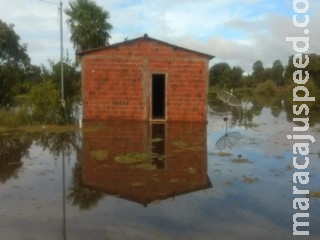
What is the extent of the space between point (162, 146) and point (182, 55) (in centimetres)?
770

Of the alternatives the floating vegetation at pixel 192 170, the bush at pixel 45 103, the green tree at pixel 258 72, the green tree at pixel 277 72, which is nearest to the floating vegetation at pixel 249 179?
the floating vegetation at pixel 192 170

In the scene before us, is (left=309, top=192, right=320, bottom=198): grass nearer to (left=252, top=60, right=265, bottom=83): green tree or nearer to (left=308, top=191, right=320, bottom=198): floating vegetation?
(left=308, top=191, right=320, bottom=198): floating vegetation

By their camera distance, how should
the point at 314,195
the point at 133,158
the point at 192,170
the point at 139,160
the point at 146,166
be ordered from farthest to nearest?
the point at 133,158, the point at 139,160, the point at 146,166, the point at 192,170, the point at 314,195

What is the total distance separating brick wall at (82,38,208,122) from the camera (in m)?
18.8

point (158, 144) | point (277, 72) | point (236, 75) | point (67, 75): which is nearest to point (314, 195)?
point (158, 144)

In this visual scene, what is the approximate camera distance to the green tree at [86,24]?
4162 cm

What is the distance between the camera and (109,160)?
33.0ft

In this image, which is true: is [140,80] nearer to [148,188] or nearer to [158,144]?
[158,144]

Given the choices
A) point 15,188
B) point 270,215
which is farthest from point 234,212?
point 15,188

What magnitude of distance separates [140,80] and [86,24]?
25.3m

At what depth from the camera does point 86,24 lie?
137 ft

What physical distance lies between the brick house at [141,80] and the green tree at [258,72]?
6525cm

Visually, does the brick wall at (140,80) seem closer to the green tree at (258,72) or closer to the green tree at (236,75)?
the green tree at (236,75)

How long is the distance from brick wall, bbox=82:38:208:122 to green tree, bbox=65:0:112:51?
78.8 feet
